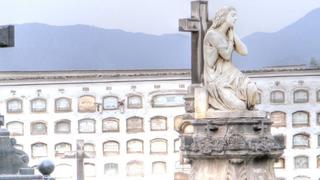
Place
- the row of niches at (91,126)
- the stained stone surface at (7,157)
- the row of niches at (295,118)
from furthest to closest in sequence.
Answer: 1. the row of niches at (91,126)
2. the row of niches at (295,118)
3. the stained stone surface at (7,157)

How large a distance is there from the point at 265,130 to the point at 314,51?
75170mm

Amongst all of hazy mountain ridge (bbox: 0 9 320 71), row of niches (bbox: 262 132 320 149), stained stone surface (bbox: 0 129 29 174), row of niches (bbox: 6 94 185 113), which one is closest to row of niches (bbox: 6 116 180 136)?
row of niches (bbox: 6 94 185 113)

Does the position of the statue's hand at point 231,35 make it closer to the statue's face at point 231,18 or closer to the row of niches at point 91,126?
the statue's face at point 231,18

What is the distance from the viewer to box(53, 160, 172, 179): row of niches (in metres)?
48.9

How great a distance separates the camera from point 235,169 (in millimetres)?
12656

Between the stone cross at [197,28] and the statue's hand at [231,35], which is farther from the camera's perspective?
the stone cross at [197,28]

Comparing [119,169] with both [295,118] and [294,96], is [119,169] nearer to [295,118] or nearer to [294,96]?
[295,118]

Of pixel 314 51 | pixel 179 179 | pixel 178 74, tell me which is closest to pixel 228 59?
pixel 179 179

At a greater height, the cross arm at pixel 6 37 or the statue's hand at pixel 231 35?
the statue's hand at pixel 231 35

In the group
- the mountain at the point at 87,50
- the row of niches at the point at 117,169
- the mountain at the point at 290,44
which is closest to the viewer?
the row of niches at the point at 117,169

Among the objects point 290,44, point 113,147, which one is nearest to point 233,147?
point 113,147

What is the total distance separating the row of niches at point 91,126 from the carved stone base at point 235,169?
3605cm

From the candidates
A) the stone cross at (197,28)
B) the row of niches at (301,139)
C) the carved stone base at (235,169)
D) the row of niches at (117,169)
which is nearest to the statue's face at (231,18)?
the carved stone base at (235,169)

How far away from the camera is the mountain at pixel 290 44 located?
2857 inches
